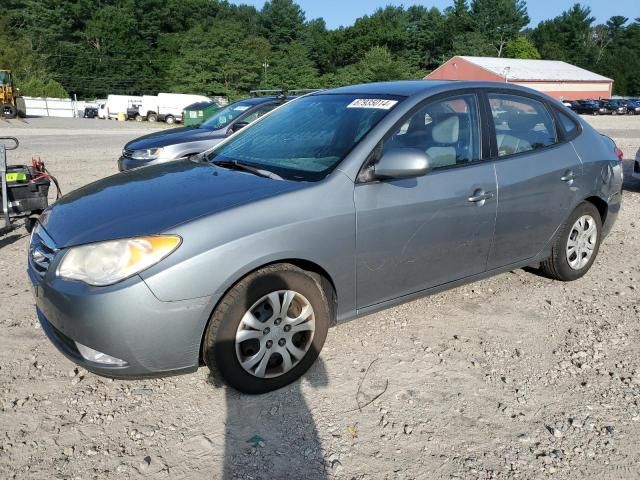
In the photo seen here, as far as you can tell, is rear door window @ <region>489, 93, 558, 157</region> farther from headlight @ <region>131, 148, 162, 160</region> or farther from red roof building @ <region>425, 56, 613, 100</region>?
red roof building @ <region>425, 56, 613, 100</region>

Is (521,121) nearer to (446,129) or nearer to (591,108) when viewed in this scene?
(446,129)

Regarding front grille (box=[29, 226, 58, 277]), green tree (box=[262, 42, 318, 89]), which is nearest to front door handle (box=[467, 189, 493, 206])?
front grille (box=[29, 226, 58, 277])

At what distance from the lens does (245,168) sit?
11.5 feet

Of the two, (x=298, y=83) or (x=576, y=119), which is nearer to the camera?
(x=576, y=119)

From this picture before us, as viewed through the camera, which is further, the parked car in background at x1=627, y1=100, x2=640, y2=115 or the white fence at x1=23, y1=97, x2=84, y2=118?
the parked car in background at x1=627, y1=100, x2=640, y2=115

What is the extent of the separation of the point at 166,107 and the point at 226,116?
3409 cm

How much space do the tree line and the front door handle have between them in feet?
195

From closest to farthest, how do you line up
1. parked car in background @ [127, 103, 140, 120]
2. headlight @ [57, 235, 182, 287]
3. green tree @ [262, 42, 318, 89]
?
headlight @ [57, 235, 182, 287], parked car in background @ [127, 103, 140, 120], green tree @ [262, 42, 318, 89]

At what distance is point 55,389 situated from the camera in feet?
10.2

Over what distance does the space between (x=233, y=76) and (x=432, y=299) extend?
212ft

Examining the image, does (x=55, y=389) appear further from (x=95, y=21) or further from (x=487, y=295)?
(x=95, y=21)

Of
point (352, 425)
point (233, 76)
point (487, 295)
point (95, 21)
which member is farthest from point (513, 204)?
point (95, 21)

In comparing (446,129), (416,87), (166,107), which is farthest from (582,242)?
(166,107)

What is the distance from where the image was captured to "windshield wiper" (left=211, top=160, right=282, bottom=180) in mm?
3287
